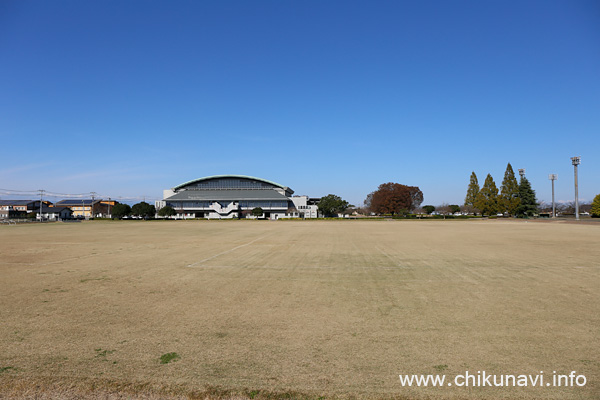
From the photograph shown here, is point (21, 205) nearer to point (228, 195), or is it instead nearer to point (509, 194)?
point (228, 195)

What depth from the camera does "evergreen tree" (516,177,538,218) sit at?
8256cm

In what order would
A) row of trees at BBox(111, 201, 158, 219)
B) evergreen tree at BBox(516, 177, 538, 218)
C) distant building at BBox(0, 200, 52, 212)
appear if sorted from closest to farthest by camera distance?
evergreen tree at BBox(516, 177, 538, 218)
row of trees at BBox(111, 201, 158, 219)
distant building at BBox(0, 200, 52, 212)

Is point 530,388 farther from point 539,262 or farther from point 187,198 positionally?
point 187,198

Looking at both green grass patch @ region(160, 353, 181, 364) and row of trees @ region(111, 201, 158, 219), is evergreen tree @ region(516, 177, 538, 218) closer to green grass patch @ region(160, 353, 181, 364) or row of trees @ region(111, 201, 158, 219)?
green grass patch @ region(160, 353, 181, 364)

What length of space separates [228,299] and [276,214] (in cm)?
9623

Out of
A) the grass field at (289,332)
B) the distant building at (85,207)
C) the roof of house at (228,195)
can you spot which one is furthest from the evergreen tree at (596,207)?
the distant building at (85,207)

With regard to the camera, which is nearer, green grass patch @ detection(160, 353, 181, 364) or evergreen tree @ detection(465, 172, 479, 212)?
green grass patch @ detection(160, 353, 181, 364)

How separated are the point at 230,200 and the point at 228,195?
2670 mm

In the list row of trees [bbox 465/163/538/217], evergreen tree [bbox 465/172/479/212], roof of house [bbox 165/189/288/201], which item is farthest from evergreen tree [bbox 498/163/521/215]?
roof of house [bbox 165/189/288/201]

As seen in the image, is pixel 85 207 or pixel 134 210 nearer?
pixel 134 210

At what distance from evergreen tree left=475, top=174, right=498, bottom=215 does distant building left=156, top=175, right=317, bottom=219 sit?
49.9 metres

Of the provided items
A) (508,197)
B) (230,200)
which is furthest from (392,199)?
(230,200)

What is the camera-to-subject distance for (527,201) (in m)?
83.1

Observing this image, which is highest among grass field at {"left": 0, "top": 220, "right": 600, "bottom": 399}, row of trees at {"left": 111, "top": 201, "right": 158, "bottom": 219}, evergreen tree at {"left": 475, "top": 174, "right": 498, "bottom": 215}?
evergreen tree at {"left": 475, "top": 174, "right": 498, "bottom": 215}
